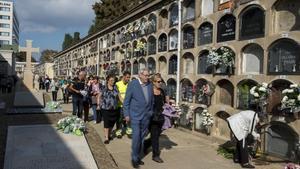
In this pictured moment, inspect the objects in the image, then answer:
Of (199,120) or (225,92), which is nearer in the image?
(225,92)

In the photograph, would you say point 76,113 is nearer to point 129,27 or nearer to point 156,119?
point 129,27

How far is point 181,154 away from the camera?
239 inches

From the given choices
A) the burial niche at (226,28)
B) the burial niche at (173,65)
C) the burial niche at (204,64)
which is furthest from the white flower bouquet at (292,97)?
the burial niche at (173,65)

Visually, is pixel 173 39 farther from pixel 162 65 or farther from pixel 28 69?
pixel 28 69

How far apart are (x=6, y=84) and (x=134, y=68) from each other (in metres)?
12.7

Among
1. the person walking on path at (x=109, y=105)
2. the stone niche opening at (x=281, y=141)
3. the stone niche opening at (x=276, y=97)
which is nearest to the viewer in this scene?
the stone niche opening at (x=281, y=141)

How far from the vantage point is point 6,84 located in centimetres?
2177

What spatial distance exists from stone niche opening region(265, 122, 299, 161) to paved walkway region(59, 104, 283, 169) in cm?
26

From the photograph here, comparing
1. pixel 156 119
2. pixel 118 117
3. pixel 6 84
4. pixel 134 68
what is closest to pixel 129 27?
Result: pixel 134 68

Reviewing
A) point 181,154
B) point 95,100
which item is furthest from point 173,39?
point 181,154

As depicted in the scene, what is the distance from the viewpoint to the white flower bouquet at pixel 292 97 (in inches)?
189

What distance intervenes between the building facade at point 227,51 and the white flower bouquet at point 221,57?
3cm

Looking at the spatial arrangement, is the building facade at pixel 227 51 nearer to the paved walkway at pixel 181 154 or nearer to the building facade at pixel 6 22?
the paved walkway at pixel 181 154

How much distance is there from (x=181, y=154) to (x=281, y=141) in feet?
5.19
